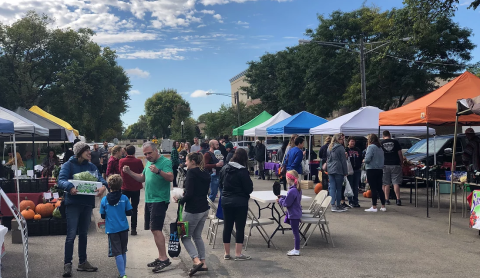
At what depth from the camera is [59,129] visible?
561 inches

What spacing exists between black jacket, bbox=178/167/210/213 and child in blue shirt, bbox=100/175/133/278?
790 millimetres

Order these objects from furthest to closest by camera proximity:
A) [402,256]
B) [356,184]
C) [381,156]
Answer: [356,184]
[381,156]
[402,256]

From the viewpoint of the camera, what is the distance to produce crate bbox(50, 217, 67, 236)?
8520 millimetres

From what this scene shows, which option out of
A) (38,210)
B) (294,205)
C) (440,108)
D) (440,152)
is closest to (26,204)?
(38,210)

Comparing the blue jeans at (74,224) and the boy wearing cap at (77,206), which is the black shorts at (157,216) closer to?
the boy wearing cap at (77,206)

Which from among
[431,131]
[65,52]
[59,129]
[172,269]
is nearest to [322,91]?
[431,131]

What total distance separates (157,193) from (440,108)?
22.0 ft

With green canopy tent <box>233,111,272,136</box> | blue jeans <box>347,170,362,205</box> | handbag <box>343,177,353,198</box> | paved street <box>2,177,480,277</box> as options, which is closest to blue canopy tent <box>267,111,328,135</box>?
green canopy tent <box>233,111,272,136</box>

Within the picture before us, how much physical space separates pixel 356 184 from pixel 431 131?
27.4 feet

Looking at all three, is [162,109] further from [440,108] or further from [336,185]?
[440,108]

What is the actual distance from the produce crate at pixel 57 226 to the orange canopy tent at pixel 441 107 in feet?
25.8

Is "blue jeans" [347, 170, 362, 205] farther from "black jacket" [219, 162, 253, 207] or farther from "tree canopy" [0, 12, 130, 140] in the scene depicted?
"tree canopy" [0, 12, 130, 140]

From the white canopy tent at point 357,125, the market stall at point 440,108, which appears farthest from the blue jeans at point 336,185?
the white canopy tent at point 357,125

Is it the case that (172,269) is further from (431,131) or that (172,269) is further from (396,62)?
(396,62)
